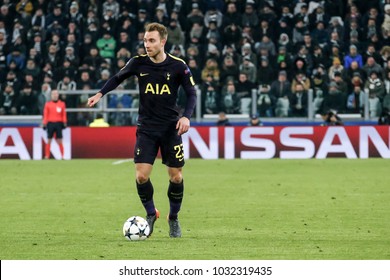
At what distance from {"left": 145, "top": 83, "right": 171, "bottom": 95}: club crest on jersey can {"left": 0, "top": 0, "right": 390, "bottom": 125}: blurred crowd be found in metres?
17.2

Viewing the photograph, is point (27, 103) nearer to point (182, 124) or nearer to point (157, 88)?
point (157, 88)

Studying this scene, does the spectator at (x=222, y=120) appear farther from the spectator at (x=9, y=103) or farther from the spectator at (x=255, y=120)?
the spectator at (x=9, y=103)

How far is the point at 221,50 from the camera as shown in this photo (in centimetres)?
3098

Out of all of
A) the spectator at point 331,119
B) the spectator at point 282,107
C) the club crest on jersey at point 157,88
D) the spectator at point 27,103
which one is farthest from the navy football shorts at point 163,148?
the spectator at point 27,103

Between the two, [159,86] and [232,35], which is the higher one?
[232,35]

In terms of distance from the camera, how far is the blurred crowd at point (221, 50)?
1132 inches

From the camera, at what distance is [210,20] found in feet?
104

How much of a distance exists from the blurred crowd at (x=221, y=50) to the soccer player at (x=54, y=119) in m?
1.22

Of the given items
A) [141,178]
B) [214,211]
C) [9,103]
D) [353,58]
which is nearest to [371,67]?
[353,58]

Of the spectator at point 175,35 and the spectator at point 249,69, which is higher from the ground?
the spectator at point 175,35

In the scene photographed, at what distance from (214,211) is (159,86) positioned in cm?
400

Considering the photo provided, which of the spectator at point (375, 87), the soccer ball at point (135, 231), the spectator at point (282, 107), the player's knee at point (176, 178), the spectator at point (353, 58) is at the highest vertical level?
the spectator at point (353, 58)
